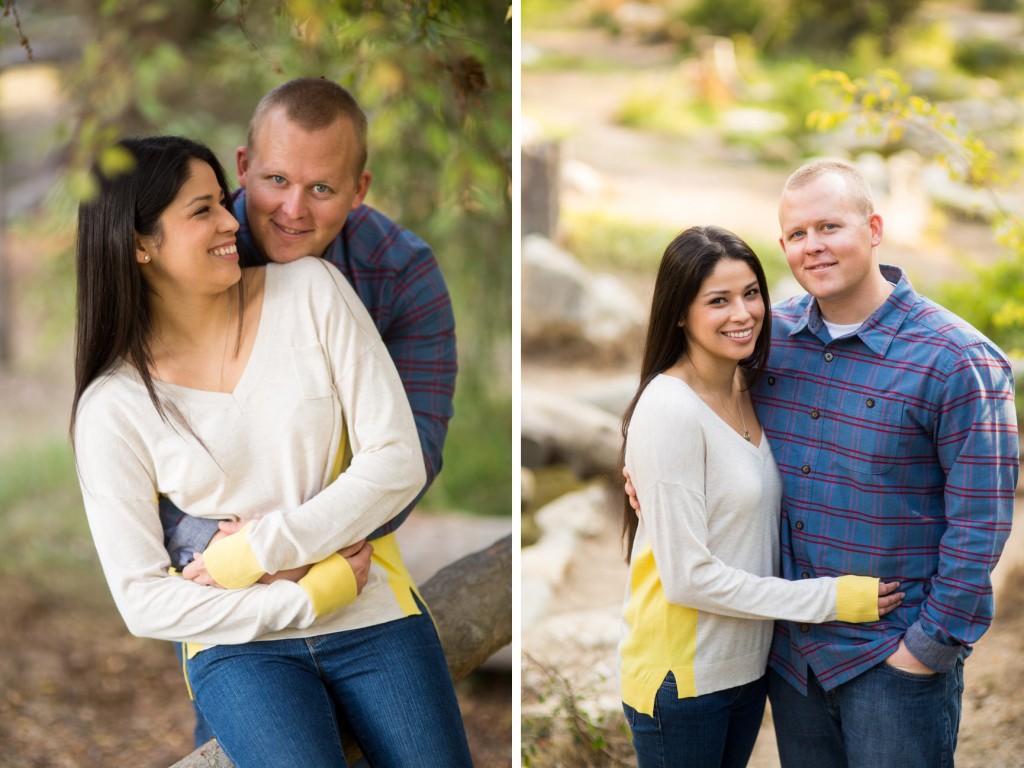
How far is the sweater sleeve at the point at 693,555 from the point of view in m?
1.78

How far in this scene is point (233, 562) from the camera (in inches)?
72.3

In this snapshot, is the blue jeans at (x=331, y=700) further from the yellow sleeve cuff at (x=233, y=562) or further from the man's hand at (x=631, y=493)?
the man's hand at (x=631, y=493)

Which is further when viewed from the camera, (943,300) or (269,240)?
(943,300)

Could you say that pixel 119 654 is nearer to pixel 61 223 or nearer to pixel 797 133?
pixel 61 223

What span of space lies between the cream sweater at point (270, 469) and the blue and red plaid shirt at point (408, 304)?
0.87 ft

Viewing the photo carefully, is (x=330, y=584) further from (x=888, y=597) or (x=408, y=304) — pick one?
(x=888, y=597)

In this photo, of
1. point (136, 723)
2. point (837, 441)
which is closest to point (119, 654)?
point (136, 723)

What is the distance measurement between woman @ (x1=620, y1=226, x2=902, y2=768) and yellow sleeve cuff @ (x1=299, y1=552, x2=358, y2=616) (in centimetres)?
52

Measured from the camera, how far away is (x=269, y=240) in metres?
2.00

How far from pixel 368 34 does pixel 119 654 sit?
2.92 meters

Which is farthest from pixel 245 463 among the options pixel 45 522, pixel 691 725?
pixel 45 522

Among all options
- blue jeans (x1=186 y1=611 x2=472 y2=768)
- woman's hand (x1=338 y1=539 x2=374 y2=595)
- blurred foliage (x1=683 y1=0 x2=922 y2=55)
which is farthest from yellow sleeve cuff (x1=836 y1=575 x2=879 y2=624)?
blurred foliage (x1=683 y1=0 x2=922 y2=55)

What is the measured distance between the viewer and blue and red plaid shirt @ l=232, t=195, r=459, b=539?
223cm

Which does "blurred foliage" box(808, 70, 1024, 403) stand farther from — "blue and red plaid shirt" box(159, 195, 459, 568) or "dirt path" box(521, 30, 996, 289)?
"dirt path" box(521, 30, 996, 289)
